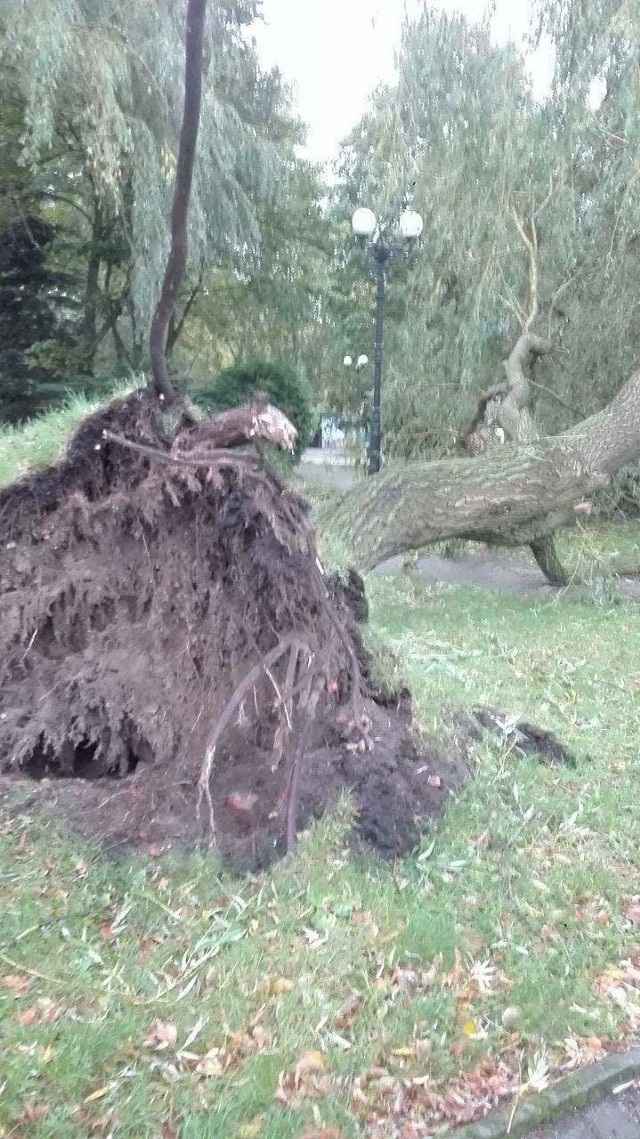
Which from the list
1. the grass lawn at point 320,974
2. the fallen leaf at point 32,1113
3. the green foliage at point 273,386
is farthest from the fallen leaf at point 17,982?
the green foliage at point 273,386

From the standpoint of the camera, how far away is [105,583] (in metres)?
3.75

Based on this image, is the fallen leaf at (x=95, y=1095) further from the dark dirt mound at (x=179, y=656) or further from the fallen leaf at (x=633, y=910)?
the fallen leaf at (x=633, y=910)

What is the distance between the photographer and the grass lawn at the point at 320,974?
2477 mm

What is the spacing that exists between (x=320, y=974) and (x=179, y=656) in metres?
1.34

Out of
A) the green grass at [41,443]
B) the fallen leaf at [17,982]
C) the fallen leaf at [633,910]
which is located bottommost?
the fallen leaf at [633,910]

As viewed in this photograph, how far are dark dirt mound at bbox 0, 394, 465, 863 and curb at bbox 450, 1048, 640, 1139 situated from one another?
1.02 m

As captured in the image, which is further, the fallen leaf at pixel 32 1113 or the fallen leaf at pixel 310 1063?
the fallen leaf at pixel 310 1063

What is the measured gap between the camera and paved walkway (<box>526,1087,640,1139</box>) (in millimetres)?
2578

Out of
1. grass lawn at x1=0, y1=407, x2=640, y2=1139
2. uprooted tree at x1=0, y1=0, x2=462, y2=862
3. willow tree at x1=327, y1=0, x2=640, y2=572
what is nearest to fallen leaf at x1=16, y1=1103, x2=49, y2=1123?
grass lawn at x1=0, y1=407, x2=640, y2=1139

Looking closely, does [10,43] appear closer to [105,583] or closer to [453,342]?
[453,342]

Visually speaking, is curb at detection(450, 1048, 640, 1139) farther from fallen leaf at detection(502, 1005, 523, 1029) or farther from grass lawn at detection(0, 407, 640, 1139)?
fallen leaf at detection(502, 1005, 523, 1029)

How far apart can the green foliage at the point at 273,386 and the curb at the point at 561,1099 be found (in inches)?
546

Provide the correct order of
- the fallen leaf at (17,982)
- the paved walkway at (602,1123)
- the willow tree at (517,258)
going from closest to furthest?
the paved walkway at (602,1123) → the fallen leaf at (17,982) → the willow tree at (517,258)

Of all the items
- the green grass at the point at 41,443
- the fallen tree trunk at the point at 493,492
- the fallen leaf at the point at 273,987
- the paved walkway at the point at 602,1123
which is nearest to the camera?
the paved walkway at the point at 602,1123
